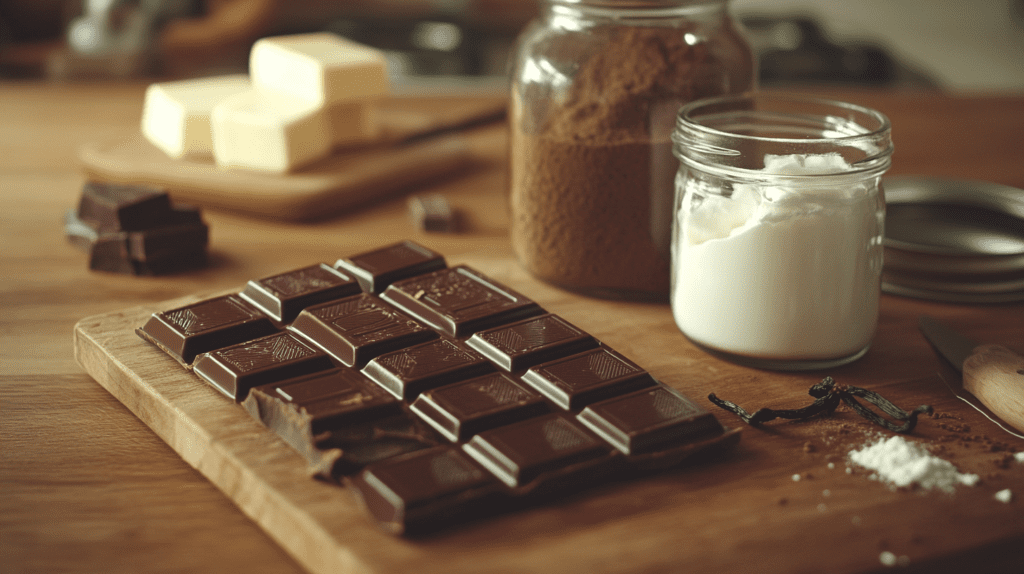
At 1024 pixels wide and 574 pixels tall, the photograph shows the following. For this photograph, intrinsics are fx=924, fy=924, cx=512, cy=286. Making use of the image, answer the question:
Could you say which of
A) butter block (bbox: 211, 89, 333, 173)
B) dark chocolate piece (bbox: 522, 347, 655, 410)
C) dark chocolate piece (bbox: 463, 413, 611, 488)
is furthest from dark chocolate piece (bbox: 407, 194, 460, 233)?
Result: dark chocolate piece (bbox: 463, 413, 611, 488)

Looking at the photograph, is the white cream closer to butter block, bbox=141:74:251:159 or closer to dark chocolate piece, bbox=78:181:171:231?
dark chocolate piece, bbox=78:181:171:231

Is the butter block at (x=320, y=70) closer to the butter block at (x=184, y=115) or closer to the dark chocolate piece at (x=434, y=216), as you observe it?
the butter block at (x=184, y=115)

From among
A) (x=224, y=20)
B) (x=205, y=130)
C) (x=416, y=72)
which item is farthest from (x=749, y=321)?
(x=224, y=20)

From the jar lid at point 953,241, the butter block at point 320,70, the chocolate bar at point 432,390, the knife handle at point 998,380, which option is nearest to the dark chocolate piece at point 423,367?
the chocolate bar at point 432,390

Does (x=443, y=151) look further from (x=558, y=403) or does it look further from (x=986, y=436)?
(x=986, y=436)

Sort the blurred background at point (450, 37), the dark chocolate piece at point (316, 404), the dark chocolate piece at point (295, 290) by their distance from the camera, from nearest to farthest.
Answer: the dark chocolate piece at point (316, 404)
the dark chocolate piece at point (295, 290)
the blurred background at point (450, 37)

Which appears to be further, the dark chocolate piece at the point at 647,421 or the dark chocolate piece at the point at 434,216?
the dark chocolate piece at the point at 434,216

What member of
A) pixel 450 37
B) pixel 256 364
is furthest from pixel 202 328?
pixel 450 37

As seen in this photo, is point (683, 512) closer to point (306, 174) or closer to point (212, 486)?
point (212, 486)
